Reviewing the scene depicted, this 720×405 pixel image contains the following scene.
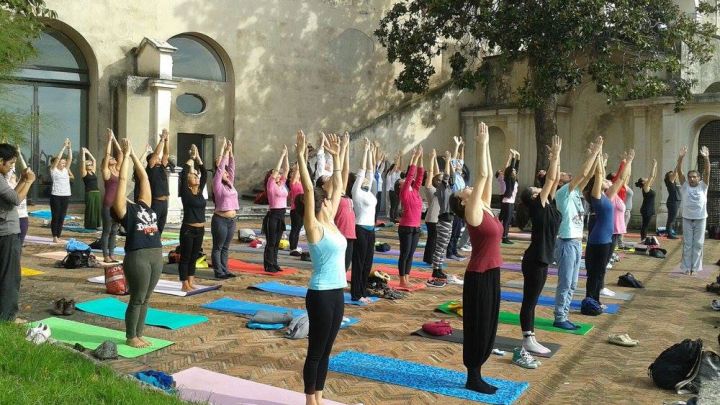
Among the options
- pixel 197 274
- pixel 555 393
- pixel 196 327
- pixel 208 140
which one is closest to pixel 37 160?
pixel 208 140

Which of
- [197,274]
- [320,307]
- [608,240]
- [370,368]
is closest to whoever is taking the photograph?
[320,307]

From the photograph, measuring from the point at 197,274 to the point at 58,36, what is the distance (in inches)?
528

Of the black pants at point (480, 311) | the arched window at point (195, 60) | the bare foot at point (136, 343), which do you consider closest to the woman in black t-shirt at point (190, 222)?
the bare foot at point (136, 343)

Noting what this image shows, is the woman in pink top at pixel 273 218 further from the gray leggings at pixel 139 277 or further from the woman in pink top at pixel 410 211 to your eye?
the gray leggings at pixel 139 277

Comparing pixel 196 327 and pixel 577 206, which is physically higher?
pixel 577 206

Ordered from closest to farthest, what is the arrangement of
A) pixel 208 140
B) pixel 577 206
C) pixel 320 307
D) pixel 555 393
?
pixel 320 307
pixel 555 393
pixel 577 206
pixel 208 140

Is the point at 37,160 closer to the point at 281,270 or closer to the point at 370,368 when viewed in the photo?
the point at 281,270

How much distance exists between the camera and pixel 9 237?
6938 mm

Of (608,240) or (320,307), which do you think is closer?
(320,307)

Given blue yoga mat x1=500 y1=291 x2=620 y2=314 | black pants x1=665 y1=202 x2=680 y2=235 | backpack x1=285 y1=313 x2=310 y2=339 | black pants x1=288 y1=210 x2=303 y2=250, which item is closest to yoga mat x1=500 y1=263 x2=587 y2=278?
blue yoga mat x1=500 y1=291 x2=620 y2=314

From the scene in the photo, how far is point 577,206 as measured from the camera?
8.45m

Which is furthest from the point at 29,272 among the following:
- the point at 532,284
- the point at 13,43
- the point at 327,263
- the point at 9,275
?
the point at 532,284

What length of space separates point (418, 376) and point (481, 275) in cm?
126

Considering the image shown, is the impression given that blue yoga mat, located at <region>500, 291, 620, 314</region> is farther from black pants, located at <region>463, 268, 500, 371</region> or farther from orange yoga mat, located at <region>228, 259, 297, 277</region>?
black pants, located at <region>463, 268, 500, 371</region>
